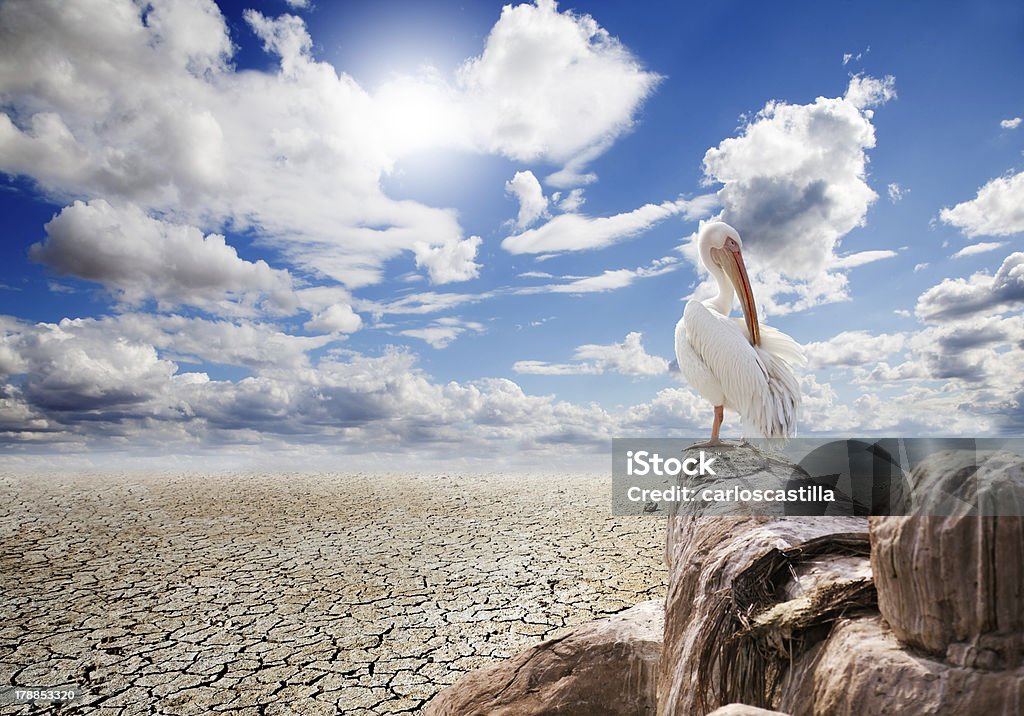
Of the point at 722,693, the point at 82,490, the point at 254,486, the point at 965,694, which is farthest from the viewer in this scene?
the point at 254,486

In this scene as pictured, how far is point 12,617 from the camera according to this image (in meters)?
6.00

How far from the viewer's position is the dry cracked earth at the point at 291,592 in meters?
4.67

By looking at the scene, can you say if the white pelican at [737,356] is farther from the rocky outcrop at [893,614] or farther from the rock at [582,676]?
the rocky outcrop at [893,614]

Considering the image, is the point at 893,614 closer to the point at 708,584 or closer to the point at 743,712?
the point at 743,712

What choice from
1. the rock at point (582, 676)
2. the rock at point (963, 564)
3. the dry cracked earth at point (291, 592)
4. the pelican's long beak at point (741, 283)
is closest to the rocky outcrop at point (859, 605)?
the rock at point (963, 564)

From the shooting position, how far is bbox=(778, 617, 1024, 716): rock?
3.34 ft

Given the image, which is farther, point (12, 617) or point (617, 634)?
point (12, 617)

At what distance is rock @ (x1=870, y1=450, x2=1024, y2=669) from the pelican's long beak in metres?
5.07

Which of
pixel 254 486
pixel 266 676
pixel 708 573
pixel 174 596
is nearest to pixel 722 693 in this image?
pixel 708 573

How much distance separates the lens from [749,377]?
5461 mm

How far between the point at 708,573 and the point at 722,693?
0.35 m

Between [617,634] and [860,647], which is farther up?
[860,647]

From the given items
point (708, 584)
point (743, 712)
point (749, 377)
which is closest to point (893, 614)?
point (743, 712)

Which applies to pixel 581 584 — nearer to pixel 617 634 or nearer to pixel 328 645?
pixel 328 645
